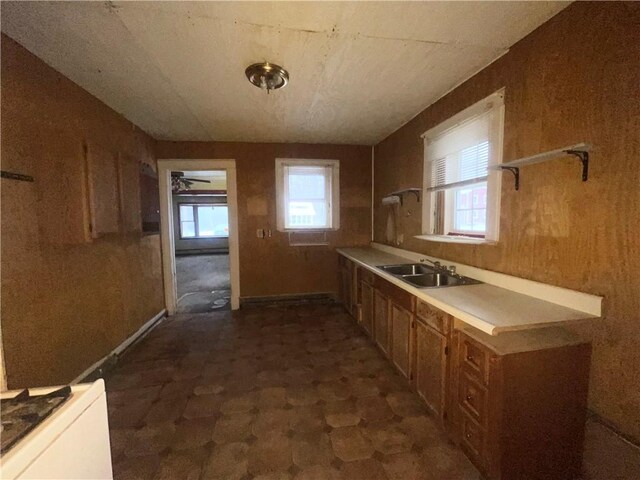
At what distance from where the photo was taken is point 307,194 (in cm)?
412

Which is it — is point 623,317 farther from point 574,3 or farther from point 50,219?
point 50,219

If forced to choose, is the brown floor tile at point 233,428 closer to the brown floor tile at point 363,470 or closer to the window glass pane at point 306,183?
the brown floor tile at point 363,470

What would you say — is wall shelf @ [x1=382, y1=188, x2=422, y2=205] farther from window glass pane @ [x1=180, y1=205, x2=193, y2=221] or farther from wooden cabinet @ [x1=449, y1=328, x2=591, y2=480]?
window glass pane @ [x1=180, y1=205, x2=193, y2=221]

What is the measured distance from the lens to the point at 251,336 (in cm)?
308

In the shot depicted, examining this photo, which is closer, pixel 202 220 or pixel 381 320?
pixel 381 320

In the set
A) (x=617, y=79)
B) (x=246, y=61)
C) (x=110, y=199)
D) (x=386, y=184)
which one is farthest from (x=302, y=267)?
(x=617, y=79)

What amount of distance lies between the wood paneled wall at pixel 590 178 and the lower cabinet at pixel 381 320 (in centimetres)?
101

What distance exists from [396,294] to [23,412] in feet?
6.93

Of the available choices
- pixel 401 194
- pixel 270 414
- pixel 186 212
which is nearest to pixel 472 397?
pixel 270 414

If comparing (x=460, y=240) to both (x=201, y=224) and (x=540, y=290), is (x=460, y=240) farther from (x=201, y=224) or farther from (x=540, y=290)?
(x=201, y=224)

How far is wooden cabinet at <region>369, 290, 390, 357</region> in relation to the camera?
2.46 meters

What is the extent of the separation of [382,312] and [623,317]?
1.58m

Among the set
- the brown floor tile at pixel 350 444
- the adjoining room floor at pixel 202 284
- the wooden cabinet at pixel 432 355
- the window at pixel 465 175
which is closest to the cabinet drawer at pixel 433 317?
the wooden cabinet at pixel 432 355

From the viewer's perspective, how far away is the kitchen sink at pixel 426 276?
217 cm
